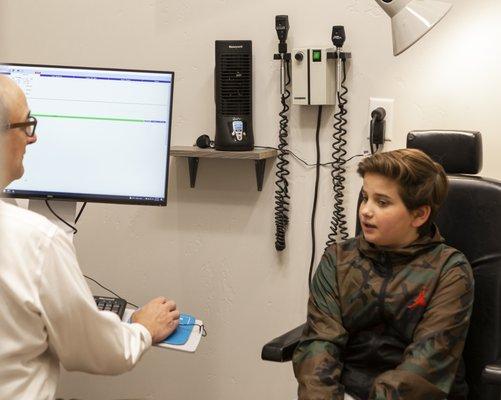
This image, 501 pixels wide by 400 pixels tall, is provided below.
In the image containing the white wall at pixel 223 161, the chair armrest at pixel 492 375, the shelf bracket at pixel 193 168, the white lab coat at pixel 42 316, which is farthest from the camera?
the shelf bracket at pixel 193 168

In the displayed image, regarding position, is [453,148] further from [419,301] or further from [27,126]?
[27,126]

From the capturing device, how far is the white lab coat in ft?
4.43

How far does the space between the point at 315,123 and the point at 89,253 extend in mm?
1065

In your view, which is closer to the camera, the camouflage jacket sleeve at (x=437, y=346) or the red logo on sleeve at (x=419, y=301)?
the camouflage jacket sleeve at (x=437, y=346)

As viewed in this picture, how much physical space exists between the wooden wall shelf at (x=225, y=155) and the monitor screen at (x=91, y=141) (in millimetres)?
435

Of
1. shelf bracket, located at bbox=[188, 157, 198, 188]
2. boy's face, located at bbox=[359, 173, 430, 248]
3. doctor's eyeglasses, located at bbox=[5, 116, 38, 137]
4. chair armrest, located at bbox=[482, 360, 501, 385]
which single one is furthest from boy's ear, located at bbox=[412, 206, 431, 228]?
shelf bracket, located at bbox=[188, 157, 198, 188]

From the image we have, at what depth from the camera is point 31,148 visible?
209cm

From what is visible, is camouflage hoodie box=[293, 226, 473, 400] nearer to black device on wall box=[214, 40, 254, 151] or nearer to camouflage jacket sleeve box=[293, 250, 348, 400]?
camouflage jacket sleeve box=[293, 250, 348, 400]

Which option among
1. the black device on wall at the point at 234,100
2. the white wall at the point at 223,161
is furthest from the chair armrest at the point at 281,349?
the black device on wall at the point at 234,100

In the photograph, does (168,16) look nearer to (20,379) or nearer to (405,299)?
(405,299)

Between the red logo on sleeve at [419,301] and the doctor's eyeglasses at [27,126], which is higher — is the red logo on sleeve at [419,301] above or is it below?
below

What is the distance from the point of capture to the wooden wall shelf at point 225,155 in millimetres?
2502

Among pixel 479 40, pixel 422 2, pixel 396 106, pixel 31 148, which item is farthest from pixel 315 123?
pixel 31 148

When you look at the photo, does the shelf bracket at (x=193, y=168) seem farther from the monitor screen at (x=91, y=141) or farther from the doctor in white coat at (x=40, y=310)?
the doctor in white coat at (x=40, y=310)
